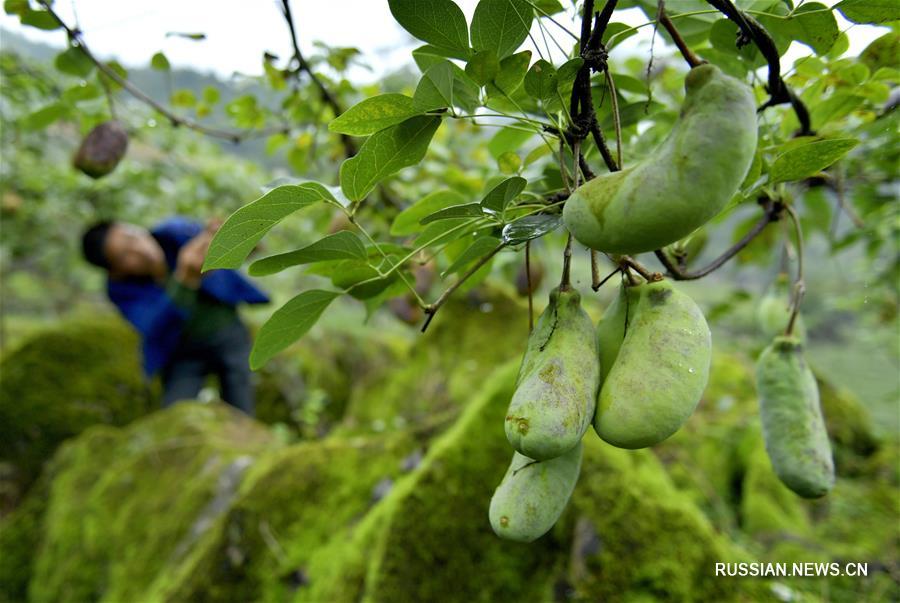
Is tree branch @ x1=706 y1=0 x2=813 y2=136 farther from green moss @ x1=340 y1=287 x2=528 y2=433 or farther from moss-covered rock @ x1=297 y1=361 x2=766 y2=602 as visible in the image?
green moss @ x1=340 y1=287 x2=528 y2=433

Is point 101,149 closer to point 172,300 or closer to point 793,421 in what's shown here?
point 793,421

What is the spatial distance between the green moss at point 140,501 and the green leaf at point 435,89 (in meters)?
1.53

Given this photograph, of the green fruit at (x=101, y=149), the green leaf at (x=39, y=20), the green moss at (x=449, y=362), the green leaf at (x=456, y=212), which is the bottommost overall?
the green moss at (x=449, y=362)

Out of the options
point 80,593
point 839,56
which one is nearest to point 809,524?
point 839,56

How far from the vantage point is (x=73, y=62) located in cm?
106

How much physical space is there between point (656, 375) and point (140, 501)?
216cm

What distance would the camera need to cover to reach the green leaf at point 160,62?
3.88ft

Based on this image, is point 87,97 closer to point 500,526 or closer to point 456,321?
point 500,526

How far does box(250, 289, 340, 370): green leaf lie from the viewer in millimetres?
560

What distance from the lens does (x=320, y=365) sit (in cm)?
462

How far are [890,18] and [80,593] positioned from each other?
2493mm

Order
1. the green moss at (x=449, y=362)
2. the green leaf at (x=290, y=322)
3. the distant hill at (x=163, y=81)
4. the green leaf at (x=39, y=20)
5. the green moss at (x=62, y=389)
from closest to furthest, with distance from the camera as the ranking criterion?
the green leaf at (x=290, y=322) < the green leaf at (x=39, y=20) < the distant hill at (x=163, y=81) < the green moss at (x=449, y=362) < the green moss at (x=62, y=389)

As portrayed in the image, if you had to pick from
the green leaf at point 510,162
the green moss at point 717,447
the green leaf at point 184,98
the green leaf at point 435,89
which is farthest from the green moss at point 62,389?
the green leaf at point 435,89

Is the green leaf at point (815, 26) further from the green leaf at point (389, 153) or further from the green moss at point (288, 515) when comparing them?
the green moss at point (288, 515)
